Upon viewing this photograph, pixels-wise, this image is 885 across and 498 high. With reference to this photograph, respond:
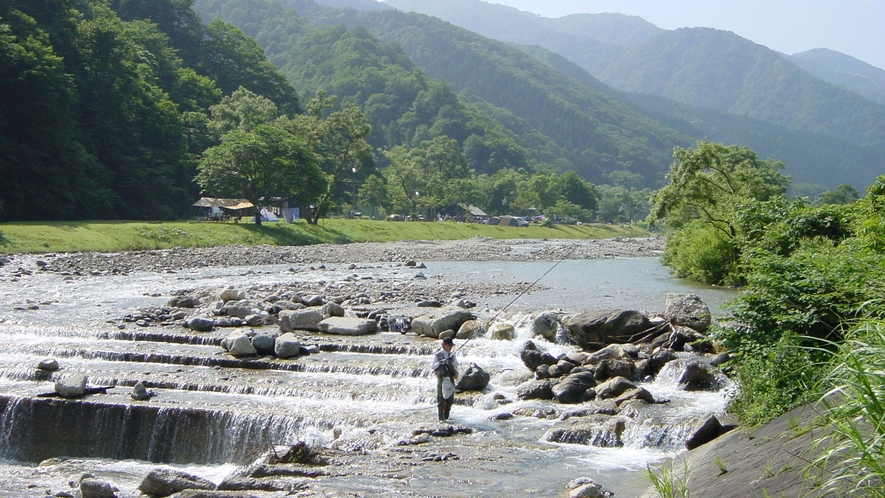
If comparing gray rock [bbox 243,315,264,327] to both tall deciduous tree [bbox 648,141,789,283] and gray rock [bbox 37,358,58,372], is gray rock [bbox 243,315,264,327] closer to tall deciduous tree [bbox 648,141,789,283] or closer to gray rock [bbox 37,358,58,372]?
gray rock [bbox 37,358,58,372]

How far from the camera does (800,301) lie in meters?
12.6

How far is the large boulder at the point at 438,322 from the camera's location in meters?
24.5

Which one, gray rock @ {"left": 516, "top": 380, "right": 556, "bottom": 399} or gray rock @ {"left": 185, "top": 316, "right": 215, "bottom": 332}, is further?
gray rock @ {"left": 185, "top": 316, "right": 215, "bottom": 332}

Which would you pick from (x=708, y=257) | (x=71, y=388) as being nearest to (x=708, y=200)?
(x=708, y=257)

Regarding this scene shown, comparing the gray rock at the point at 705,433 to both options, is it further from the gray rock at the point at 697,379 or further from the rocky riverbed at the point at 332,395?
the gray rock at the point at 697,379

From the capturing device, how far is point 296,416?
15.8 meters

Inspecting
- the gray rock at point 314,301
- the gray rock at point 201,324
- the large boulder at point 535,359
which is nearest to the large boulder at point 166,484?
the large boulder at point 535,359

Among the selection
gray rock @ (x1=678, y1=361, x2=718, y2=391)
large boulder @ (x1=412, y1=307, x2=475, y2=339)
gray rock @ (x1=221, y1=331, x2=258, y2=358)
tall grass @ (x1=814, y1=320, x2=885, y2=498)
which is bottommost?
gray rock @ (x1=221, y1=331, x2=258, y2=358)

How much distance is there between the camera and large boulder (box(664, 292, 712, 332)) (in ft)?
74.0

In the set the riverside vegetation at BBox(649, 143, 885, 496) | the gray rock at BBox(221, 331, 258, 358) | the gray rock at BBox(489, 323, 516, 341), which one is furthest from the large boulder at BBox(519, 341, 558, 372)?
the gray rock at BBox(221, 331, 258, 358)

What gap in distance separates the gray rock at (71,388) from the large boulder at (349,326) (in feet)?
28.7

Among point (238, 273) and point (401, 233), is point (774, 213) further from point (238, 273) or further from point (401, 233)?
point (401, 233)

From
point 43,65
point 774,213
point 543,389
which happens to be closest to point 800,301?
point 543,389

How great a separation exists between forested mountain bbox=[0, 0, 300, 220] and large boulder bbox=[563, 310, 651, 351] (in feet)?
180
